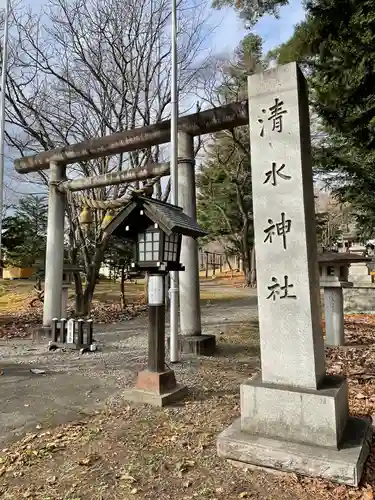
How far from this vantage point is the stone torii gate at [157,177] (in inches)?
275

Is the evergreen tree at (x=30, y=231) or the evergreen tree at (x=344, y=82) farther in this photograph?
the evergreen tree at (x=30, y=231)

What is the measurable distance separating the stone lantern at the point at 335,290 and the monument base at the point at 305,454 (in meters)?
5.02

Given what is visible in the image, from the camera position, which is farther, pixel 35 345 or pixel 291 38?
pixel 291 38

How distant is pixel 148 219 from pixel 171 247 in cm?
50

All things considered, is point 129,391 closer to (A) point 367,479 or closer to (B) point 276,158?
→ (A) point 367,479

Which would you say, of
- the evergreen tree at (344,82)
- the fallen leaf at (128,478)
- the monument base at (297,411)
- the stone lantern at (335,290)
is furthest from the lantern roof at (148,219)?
the evergreen tree at (344,82)

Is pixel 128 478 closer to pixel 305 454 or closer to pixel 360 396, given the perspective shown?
pixel 305 454

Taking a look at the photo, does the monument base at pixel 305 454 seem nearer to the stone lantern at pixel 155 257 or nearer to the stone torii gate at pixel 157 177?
the stone lantern at pixel 155 257

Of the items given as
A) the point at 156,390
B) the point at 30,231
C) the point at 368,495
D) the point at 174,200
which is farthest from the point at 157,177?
the point at 30,231

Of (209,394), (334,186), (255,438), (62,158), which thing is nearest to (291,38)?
(334,186)

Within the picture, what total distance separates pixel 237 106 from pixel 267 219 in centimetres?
387

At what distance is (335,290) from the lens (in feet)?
27.2

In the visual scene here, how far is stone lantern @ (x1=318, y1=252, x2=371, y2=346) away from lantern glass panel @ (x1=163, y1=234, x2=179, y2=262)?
4.42 metres

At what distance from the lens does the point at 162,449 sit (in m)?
3.45
